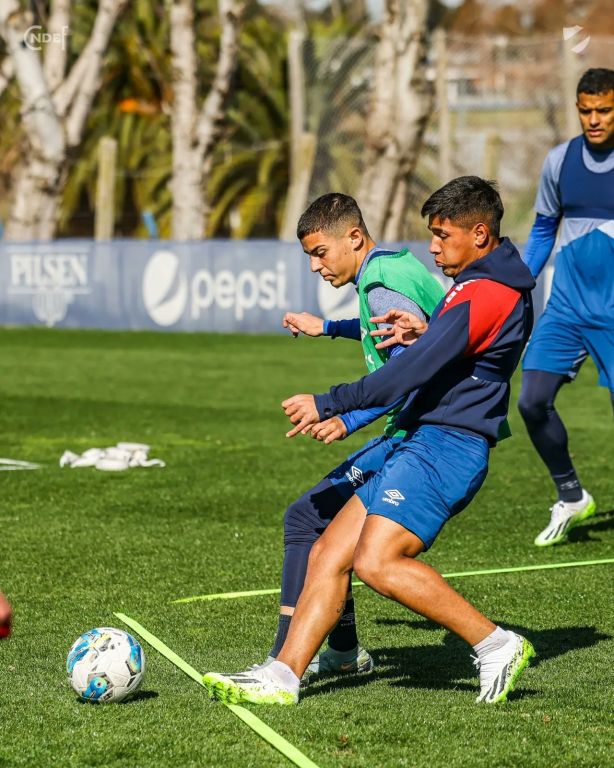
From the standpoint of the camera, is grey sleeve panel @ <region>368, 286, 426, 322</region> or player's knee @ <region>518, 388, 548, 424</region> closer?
grey sleeve panel @ <region>368, 286, 426, 322</region>

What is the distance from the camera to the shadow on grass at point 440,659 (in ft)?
18.4

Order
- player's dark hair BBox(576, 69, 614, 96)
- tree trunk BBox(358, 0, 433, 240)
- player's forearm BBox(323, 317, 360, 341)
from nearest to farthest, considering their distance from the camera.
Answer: player's forearm BBox(323, 317, 360, 341) < player's dark hair BBox(576, 69, 614, 96) < tree trunk BBox(358, 0, 433, 240)

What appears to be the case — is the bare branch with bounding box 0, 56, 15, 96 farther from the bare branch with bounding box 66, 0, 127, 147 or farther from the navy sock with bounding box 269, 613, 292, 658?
the navy sock with bounding box 269, 613, 292, 658

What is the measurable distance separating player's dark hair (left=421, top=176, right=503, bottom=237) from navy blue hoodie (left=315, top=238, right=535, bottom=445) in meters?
0.13

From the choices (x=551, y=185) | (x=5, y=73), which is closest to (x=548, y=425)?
(x=551, y=185)

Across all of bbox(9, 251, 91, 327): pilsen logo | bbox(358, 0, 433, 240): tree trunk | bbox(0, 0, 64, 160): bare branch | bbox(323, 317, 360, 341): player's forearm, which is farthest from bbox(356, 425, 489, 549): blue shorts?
bbox(0, 0, 64, 160): bare branch

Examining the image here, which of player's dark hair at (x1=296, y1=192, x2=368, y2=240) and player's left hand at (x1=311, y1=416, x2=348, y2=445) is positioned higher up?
player's dark hair at (x1=296, y1=192, x2=368, y2=240)

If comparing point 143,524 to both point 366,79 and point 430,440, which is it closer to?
point 430,440

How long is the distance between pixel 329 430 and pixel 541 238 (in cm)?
348

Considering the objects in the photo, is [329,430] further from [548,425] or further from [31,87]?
[31,87]

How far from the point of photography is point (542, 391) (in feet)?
26.7

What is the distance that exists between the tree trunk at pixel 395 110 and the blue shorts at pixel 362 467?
2047cm

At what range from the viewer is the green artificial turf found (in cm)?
474

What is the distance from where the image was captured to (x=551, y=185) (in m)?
8.05
